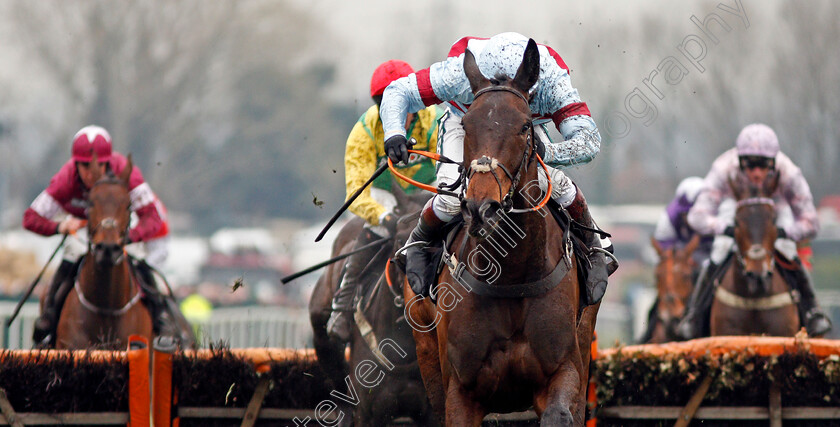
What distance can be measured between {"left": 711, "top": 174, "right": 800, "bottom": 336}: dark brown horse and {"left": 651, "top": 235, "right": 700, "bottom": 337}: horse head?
9.83ft

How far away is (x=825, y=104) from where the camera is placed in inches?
826

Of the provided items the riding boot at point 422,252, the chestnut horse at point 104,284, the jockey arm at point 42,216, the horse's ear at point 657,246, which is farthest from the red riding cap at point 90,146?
the horse's ear at point 657,246

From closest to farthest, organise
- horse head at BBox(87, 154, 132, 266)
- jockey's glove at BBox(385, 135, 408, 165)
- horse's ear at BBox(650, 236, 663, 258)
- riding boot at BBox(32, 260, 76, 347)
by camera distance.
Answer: jockey's glove at BBox(385, 135, 408, 165)
horse head at BBox(87, 154, 132, 266)
riding boot at BBox(32, 260, 76, 347)
horse's ear at BBox(650, 236, 663, 258)

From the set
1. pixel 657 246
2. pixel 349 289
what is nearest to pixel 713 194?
pixel 657 246

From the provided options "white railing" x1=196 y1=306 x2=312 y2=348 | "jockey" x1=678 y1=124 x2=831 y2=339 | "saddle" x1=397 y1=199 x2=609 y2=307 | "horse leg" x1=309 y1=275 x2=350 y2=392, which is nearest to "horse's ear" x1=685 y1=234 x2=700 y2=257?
"jockey" x1=678 y1=124 x2=831 y2=339

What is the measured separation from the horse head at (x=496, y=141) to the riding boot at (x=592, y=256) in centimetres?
72

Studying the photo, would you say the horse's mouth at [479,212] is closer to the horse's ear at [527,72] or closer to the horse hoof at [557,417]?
the horse's ear at [527,72]

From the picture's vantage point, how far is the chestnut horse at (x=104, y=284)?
8086 millimetres

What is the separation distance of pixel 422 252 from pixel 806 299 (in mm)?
5072

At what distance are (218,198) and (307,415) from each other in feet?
94.9

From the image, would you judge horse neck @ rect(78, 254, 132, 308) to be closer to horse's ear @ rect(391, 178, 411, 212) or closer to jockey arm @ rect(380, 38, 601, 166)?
horse's ear @ rect(391, 178, 411, 212)

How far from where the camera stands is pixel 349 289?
270 inches

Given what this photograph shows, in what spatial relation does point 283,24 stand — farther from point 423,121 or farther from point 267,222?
point 423,121

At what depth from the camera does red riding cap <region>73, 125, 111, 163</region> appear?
887cm
